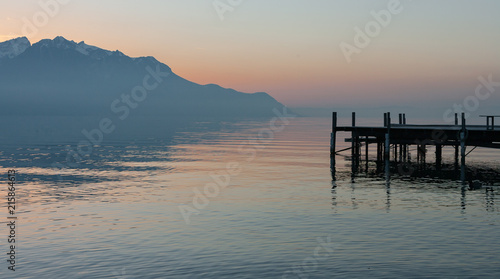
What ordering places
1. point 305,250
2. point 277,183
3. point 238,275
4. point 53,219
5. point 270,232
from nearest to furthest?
point 238,275 → point 305,250 → point 270,232 → point 53,219 → point 277,183

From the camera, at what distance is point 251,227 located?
23.1m

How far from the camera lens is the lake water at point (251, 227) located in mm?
17312

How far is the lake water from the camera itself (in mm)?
17312

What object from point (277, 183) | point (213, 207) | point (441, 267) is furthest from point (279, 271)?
point (277, 183)

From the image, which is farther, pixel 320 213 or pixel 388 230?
pixel 320 213

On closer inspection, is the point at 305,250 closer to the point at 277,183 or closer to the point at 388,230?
the point at 388,230

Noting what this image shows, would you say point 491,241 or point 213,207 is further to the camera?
point 213,207

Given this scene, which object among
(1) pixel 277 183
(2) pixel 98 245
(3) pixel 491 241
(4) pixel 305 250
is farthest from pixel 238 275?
(1) pixel 277 183

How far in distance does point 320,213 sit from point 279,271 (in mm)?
9731

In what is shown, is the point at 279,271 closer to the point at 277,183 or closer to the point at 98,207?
the point at 98,207

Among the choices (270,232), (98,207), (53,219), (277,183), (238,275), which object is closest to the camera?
(238,275)

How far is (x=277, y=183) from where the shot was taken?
124 ft

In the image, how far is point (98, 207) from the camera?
28.3m

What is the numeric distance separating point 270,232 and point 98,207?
10630 millimetres
